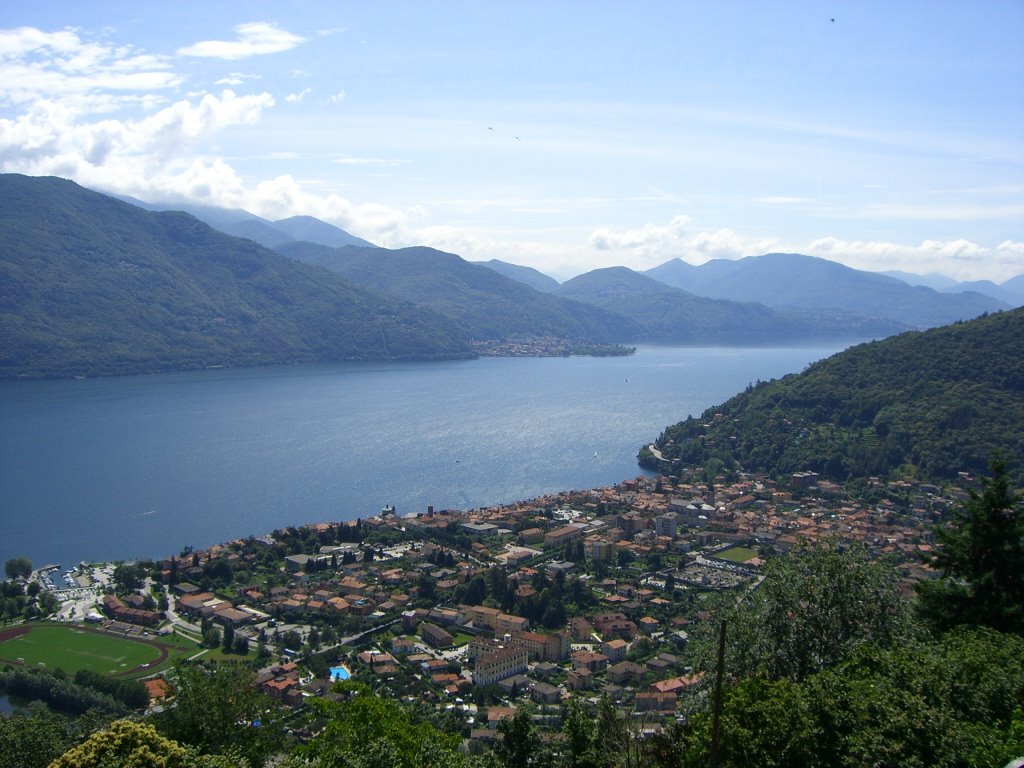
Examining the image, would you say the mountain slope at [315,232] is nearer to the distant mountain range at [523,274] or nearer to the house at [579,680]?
the distant mountain range at [523,274]

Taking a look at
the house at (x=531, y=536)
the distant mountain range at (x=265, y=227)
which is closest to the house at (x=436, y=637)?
the house at (x=531, y=536)

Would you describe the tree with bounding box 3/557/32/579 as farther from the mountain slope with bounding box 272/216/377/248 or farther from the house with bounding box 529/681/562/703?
the mountain slope with bounding box 272/216/377/248

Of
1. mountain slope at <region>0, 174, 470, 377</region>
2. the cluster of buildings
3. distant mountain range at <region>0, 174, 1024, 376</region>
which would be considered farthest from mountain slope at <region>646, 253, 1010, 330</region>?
the cluster of buildings

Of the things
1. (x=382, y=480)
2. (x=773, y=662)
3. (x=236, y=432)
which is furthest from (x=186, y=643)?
(x=236, y=432)

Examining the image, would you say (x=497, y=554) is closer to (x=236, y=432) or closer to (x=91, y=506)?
(x=91, y=506)

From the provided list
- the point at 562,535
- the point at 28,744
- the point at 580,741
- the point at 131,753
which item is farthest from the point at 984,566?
the point at 562,535

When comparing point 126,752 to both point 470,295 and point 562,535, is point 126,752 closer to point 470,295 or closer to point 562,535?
point 562,535
